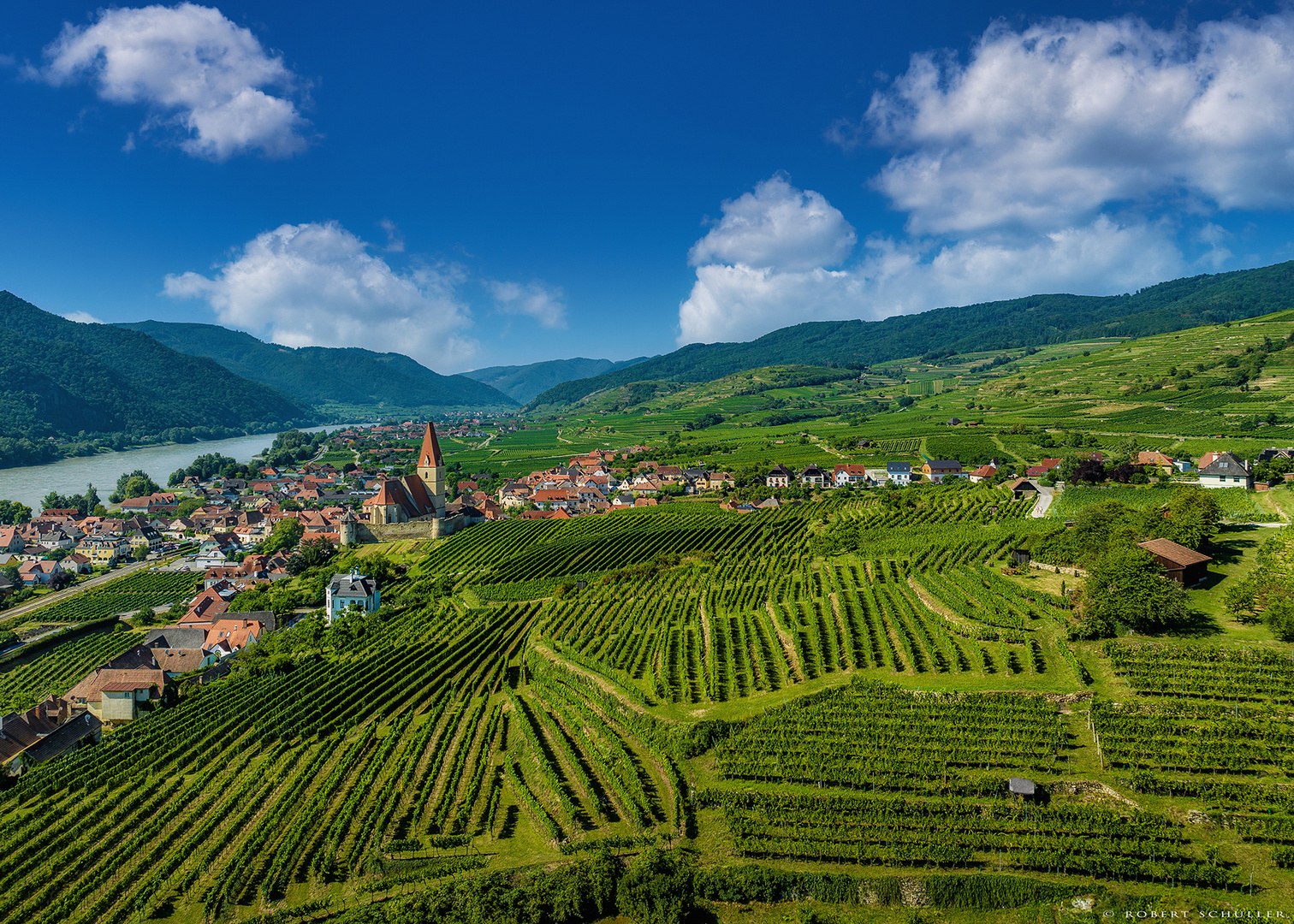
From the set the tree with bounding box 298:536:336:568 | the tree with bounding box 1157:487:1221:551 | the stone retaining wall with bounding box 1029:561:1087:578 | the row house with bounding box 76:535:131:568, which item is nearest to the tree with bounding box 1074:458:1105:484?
the tree with bounding box 1157:487:1221:551

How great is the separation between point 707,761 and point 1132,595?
65.7 feet

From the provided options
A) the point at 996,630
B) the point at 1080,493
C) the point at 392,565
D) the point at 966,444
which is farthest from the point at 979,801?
the point at 966,444

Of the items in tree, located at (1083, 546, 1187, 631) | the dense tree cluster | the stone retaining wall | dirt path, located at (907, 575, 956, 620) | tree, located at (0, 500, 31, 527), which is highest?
the dense tree cluster

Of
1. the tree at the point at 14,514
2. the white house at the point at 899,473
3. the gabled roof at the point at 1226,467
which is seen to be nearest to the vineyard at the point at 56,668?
the tree at the point at 14,514

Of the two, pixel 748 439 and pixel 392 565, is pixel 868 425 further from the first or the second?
pixel 392 565

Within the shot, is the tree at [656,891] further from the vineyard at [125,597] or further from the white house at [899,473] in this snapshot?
the white house at [899,473]

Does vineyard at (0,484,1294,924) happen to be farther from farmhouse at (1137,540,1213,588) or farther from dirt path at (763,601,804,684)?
farmhouse at (1137,540,1213,588)

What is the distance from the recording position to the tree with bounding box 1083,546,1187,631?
29.0m

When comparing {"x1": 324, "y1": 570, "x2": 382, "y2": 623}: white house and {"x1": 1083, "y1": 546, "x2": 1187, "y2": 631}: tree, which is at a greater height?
{"x1": 1083, "y1": 546, "x2": 1187, "y2": 631}: tree

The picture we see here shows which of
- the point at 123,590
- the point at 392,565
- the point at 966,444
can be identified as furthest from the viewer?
the point at 966,444

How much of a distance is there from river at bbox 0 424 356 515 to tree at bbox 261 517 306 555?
5308 cm

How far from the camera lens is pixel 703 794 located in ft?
72.9

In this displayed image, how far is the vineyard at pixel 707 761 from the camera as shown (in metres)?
19.4

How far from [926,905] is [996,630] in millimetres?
16422
